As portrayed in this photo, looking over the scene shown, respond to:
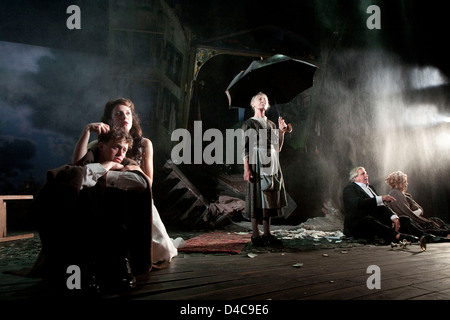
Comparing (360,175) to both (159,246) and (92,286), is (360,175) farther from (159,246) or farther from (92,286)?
(92,286)

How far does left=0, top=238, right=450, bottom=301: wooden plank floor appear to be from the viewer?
4.57ft

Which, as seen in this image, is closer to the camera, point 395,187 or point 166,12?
point 395,187

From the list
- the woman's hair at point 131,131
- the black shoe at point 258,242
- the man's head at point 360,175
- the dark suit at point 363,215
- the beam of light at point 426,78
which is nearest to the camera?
the woman's hair at point 131,131

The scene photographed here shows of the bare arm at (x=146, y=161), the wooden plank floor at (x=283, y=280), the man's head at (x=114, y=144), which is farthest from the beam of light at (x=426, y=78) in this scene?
the man's head at (x=114, y=144)

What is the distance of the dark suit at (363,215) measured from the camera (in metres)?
3.73

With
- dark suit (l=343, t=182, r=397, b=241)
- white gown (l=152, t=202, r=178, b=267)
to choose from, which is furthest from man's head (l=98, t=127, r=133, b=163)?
dark suit (l=343, t=182, r=397, b=241)

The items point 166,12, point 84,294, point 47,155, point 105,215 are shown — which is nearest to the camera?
point 84,294

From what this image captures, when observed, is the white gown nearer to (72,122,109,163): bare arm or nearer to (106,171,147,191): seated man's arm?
(106,171,147,191): seated man's arm

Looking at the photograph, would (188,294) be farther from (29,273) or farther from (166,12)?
(166,12)

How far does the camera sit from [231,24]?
294 inches

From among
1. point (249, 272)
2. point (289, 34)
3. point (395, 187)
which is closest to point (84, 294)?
point (249, 272)

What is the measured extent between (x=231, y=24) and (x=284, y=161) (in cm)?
436

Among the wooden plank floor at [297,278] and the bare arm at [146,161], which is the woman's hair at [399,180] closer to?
the wooden plank floor at [297,278]

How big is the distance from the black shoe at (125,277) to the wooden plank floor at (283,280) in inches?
2.5
